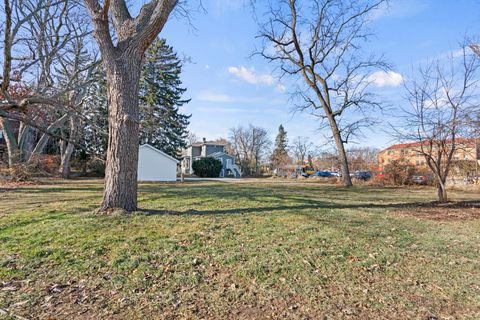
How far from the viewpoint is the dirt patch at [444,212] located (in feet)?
20.8

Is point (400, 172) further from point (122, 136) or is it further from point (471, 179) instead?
point (122, 136)

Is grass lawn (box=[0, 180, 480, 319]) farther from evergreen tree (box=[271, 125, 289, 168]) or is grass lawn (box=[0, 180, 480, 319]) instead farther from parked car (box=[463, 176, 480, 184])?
evergreen tree (box=[271, 125, 289, 168])

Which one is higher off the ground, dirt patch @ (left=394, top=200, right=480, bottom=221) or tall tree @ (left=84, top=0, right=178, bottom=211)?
tall tree @ (left=84, top=0, right=178, bottom=211)

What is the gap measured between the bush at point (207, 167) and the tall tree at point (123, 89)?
27.1 metres

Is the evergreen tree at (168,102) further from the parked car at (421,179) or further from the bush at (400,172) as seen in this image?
the parked car at (421,179)

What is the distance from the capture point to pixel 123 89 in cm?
560

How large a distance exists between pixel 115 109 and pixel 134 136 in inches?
26.9

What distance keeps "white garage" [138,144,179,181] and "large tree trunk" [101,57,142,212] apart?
1738 centimetres

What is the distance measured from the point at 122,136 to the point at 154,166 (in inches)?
704

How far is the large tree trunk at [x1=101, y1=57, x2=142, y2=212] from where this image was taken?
5508mm

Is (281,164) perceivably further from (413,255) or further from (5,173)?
(413,255)

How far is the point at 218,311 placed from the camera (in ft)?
7.61

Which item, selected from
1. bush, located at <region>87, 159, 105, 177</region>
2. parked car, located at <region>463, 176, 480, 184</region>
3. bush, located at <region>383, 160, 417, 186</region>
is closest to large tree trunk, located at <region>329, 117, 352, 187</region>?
bush, located at <region>383, 160, 417, 186</region>

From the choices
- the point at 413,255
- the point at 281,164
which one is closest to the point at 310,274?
the point at 413,255
